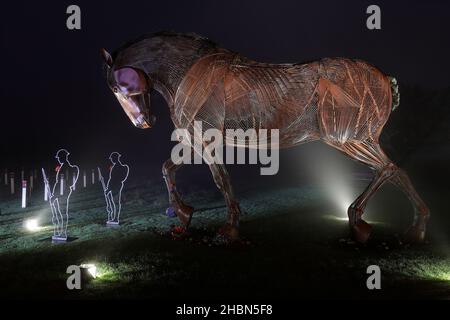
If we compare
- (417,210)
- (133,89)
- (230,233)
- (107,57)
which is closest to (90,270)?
(230,233)

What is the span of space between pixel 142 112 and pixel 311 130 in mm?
2604

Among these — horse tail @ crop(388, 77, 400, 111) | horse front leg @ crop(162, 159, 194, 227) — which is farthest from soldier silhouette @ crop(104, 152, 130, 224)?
horse tail @ crop(388, 77, 400, 111)

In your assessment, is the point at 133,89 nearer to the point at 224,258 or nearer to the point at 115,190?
the point at 224,258

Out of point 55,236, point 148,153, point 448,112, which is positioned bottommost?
point 148,153

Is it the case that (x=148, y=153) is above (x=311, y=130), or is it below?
below

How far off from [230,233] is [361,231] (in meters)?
2.02

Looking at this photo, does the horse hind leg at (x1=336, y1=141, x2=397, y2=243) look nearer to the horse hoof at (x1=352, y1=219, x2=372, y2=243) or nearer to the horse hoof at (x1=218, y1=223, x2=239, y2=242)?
the horse hoof at (x1=352, y1=219, x2=372, y2=243)

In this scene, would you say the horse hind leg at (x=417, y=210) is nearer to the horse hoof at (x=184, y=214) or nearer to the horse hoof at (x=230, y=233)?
the horse hoof at (x=230, y=233)

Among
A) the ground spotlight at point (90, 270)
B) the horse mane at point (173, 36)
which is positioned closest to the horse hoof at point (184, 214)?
the ground spotlight at point (90, 270)

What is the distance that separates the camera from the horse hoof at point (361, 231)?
6.20 meters

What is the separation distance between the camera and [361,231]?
20.4 ft

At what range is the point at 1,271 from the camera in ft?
16.7
